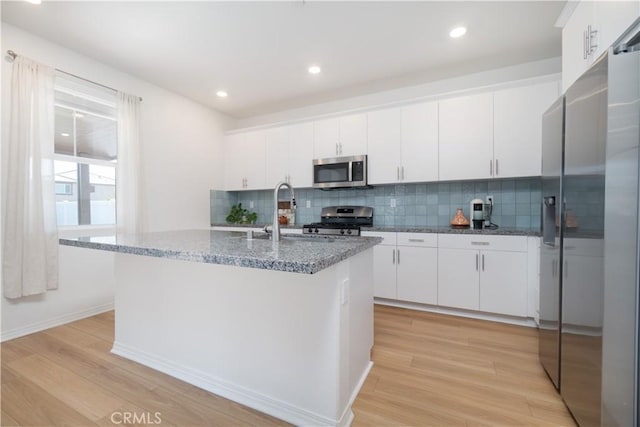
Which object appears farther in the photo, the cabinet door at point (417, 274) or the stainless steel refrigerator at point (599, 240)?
the cabinet door at point (417, 274)

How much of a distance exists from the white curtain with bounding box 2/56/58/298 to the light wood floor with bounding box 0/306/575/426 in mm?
539

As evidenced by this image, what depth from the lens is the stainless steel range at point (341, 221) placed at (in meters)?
3.22

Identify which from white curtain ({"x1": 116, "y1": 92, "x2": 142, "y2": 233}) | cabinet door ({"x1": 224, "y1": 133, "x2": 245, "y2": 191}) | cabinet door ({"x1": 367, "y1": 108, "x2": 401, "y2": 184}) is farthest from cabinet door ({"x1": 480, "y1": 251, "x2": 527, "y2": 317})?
white curtain ({"x1": 116, "y1": 92, "x2": 142, "y2": 233})

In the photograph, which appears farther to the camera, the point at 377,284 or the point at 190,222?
the point at 190,222

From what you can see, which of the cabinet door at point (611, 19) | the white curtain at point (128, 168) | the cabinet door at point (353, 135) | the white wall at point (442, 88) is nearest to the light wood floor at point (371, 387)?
the white curtain at point (128, 168)

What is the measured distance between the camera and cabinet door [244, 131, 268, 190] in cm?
400

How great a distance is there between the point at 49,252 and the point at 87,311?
73 cm

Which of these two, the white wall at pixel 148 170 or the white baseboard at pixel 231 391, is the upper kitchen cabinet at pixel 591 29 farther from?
the white wall at pixel 148 170

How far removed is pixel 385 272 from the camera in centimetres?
300

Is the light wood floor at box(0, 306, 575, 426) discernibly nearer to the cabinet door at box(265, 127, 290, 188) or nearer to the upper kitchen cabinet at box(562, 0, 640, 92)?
the upper kitchen cabinet at box(562, 0, 640, 92)

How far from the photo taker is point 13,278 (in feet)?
7.32

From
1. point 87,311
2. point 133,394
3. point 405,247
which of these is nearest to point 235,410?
point 133,394

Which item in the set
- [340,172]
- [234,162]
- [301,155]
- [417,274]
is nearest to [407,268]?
[417,274]

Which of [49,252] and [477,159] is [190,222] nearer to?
[49,252]
